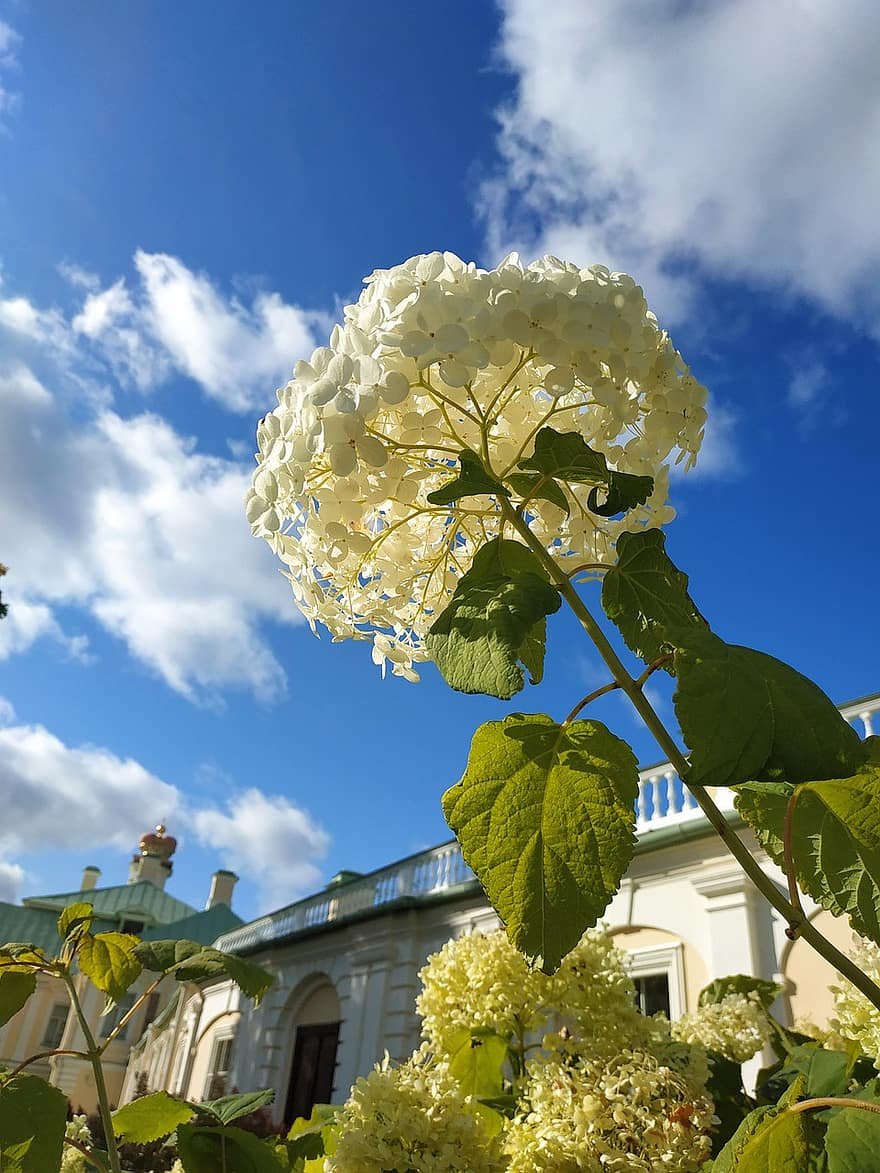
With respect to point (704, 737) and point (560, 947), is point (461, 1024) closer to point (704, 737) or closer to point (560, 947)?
point (560, 947)

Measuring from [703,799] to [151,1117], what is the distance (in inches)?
64.0

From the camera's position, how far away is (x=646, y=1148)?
1.38 m

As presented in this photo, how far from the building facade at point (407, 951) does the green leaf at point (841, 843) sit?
201 cm

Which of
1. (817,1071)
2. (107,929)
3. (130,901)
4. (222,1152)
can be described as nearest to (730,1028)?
(817,1071)

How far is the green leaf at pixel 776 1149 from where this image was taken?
39.5 inches

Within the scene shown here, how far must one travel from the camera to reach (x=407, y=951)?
14.6 m

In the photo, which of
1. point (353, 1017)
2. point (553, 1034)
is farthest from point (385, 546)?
point (353, 1017)

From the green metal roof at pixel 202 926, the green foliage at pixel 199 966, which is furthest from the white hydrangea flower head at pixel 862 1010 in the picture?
the green metal roof at pixel 202 926

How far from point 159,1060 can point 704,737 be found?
30.5 meters

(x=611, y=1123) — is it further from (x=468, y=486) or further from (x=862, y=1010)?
(x=468, y=486)

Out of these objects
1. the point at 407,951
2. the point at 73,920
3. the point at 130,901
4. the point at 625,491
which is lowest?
the point at 73,920

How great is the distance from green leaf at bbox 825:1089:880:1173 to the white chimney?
41.9 metres

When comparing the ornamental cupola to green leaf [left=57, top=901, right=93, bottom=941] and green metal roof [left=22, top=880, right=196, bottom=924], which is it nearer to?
green metal roof [left=22, top=880, right=196, bottom=924]

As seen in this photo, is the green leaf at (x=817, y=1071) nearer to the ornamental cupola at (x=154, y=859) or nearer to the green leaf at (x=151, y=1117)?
the green leaf at (x=151, y=1117)
